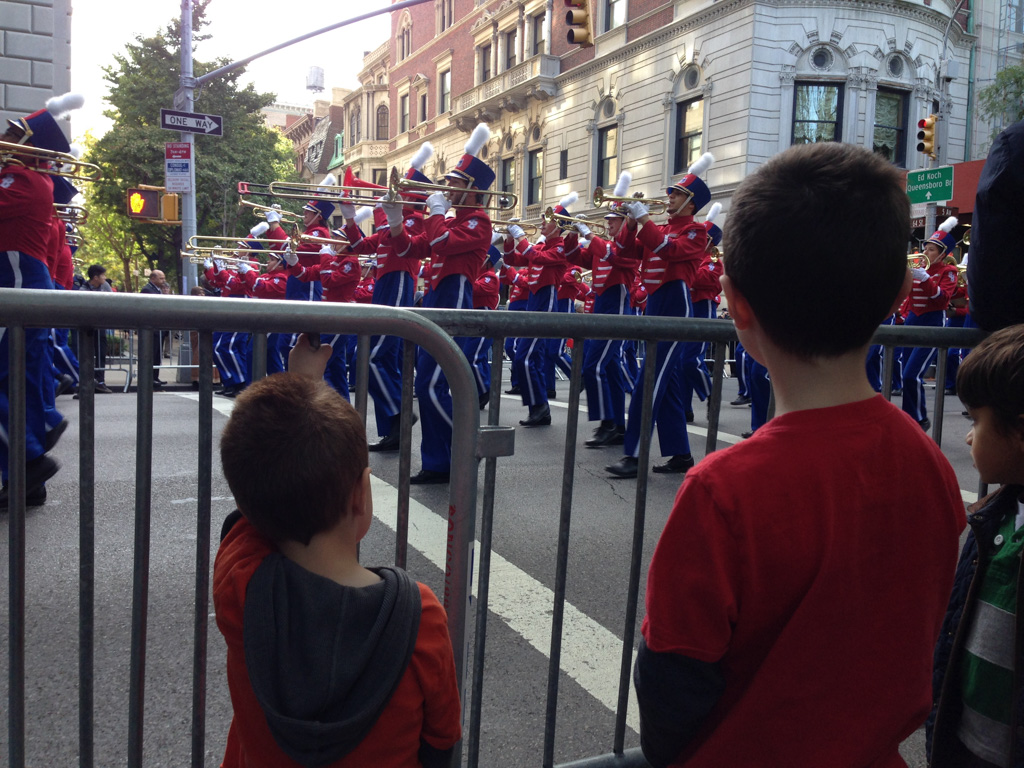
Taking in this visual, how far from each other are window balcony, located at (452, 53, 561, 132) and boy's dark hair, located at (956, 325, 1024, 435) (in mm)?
29844

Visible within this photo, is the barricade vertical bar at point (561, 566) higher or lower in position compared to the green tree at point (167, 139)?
lower

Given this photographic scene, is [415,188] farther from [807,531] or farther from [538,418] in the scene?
[807,531]

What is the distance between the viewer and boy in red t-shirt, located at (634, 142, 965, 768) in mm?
1147

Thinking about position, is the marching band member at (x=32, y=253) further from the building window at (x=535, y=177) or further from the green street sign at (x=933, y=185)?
the building window at (x=535, y=177)

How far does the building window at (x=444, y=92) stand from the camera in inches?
1526

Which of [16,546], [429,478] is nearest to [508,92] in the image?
[429,478]

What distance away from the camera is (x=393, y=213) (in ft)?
24.9

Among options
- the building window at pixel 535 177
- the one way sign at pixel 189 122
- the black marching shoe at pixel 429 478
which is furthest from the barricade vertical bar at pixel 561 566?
the building window at pixel 535 177

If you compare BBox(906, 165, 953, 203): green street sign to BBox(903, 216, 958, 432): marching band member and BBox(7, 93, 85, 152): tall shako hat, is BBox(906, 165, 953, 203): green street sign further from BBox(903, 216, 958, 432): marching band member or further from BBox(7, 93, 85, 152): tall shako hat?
BBox(7, 93, 85, 152): tall shako hat

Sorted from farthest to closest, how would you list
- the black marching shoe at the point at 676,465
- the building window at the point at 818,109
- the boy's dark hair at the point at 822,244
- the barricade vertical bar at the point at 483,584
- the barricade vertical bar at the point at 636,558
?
the building window at the point at 818,109 < the black marching shoe at the point at 676,465 < the barricade vertical bar at the point at 636,558 < the barricade vertical bar at the point at 483,584 < the boy's dark hair at the point at 822,244

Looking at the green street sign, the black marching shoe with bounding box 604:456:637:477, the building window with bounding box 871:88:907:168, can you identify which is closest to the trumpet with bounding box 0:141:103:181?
the black marching shoe with bounding box 604:456:637:477

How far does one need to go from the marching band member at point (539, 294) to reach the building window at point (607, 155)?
16.2 meters

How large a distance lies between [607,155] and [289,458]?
27.3 metres

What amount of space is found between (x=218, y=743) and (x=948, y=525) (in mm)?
2119
